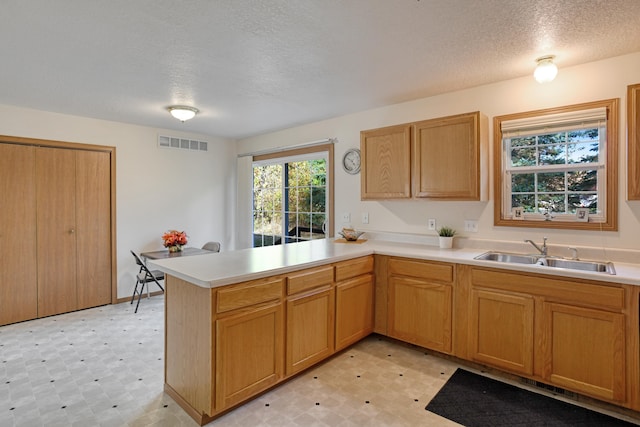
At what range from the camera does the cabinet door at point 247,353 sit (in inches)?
77.7

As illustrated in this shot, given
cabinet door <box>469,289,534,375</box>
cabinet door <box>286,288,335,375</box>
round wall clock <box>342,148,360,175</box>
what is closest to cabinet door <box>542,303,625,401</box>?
cabinet door <box>469,289,534,375</box>

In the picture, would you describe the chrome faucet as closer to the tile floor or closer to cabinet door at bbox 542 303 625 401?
cabinet door at bbox 542 303 625 401

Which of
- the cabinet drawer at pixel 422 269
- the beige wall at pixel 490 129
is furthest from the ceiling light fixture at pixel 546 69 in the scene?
the cabinet drawer at pixel 422 269

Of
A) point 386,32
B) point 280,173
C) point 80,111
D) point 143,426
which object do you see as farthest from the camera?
point 280,173

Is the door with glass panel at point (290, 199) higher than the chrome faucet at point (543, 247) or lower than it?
higher

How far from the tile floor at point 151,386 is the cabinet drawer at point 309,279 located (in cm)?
69

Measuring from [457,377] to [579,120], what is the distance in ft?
7.10

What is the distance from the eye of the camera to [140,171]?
15.1ft

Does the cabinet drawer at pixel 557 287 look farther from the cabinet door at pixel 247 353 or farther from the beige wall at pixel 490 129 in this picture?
the cabinet door at pixel 247 353

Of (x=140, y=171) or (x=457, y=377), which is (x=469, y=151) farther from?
(x=140, y=171)

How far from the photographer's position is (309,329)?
99.6 inches

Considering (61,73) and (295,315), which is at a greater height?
(61,73)

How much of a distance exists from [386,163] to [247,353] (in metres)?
2.17

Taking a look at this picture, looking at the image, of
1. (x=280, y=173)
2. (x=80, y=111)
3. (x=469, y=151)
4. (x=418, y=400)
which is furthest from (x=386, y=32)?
(x=80, y=111)
